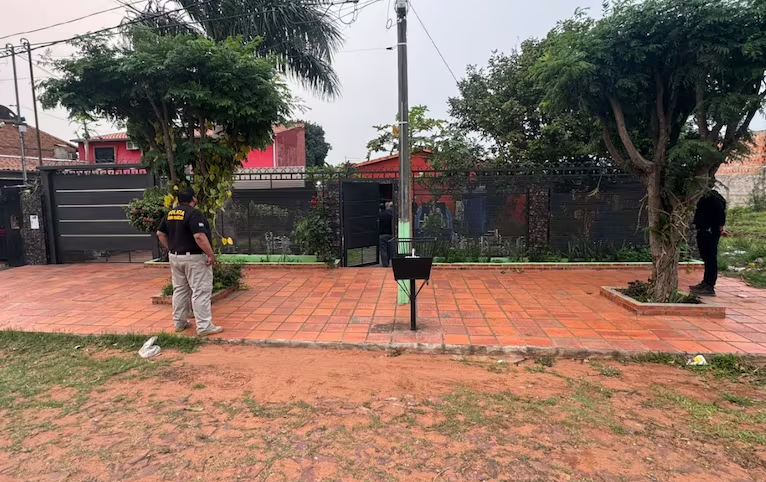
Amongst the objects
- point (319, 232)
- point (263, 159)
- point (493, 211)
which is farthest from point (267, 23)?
point (263, 159)

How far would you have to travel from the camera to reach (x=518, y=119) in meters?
11.8

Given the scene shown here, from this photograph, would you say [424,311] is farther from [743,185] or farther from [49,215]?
[743,185]

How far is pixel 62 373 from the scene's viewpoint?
4234 mm

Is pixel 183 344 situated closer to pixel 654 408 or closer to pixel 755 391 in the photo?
pixel 654 408

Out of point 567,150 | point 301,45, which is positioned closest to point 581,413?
point 567,150

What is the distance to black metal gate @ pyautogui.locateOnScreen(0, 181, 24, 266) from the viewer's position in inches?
417

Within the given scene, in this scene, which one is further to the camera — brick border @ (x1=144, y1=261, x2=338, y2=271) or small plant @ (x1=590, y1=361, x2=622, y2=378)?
brick border @ (x1=144, y1=261, x2=338, y2=271)

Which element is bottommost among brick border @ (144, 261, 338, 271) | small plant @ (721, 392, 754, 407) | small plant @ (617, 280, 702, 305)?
small plant @ (721, 392, 754, 407)

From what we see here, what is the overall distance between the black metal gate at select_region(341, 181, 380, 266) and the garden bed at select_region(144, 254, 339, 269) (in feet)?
1.73

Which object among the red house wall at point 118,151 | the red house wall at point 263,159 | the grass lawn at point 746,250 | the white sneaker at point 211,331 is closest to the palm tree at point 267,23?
the white sneaker at point 211,331

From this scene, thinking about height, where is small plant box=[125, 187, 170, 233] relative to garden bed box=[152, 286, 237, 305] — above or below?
above

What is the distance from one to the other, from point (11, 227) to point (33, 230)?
3.78 ft

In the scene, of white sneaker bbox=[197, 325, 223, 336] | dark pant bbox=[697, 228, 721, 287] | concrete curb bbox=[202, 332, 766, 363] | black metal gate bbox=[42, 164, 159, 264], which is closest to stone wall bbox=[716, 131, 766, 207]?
dark pant bbox=[697, 228, 721, 287]

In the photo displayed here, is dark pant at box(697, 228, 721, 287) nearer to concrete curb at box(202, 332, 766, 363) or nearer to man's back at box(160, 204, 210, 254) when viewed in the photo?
concrete curb at box(202, 332, 766, 363)
